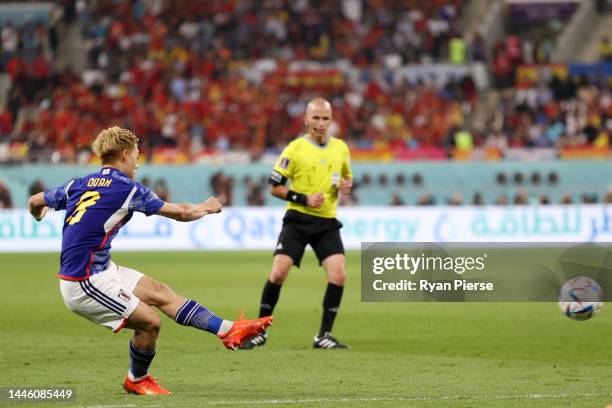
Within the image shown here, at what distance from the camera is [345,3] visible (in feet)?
133

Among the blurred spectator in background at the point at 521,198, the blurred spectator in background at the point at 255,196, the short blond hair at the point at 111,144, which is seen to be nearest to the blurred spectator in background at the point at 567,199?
the blurred spectator in background at the point at 521,198

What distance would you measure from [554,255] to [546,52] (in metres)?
16.8

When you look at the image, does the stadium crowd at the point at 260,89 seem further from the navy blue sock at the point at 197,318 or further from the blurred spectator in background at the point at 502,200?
the navy blue sock at the point at 197,318

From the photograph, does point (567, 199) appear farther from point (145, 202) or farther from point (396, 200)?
point (145, 202)

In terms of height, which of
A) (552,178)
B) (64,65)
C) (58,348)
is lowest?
(58,348)

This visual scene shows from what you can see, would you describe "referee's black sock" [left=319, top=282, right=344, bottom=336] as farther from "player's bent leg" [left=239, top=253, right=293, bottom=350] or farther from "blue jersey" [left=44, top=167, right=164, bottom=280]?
"blue jersey" [left=44, top=167, right=164, bottom=280]

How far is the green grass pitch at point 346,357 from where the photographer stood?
834cm

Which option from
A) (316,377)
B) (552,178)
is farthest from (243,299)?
(552,178)

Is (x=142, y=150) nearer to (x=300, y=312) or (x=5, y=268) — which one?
(x=5, y=268)

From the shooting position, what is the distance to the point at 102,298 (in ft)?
26.1

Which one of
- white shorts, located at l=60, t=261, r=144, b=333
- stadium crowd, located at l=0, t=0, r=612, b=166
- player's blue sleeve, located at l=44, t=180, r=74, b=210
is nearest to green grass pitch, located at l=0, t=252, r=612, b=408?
white shorts, located at l=60, t=261, r=144, b=333

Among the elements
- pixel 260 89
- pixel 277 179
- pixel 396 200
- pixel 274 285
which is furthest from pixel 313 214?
pixel 260 89

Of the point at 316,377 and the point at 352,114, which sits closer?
the point at 316,377

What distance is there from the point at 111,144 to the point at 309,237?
4.02 metres
